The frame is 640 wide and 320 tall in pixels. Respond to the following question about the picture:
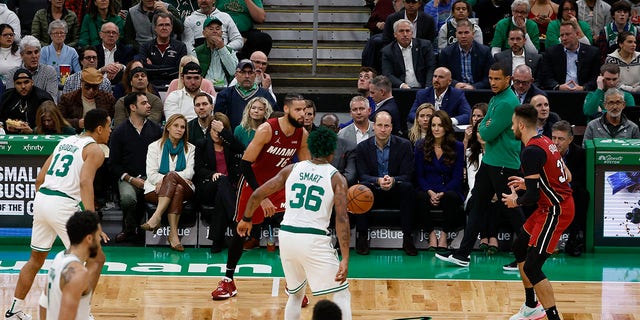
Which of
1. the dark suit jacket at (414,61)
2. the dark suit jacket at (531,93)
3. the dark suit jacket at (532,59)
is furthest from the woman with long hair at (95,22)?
the dark suit jacket at (531,93)

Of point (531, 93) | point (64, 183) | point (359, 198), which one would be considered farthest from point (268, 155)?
Answer: point (531, 93)

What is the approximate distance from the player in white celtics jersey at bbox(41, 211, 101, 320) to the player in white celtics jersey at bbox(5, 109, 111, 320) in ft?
6.35

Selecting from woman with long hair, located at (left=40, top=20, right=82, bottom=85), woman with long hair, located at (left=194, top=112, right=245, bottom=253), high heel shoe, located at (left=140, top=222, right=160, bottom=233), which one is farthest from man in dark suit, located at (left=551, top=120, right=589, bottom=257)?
woman with long hair, located at (left=40, top=20, right=82, bottom=85)

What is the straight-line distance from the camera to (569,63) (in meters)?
14.4

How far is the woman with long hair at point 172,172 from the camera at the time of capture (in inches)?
482

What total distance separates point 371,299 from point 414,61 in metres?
4.59

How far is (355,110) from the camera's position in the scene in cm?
1255

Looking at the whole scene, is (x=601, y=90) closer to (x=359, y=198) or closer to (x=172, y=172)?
(x=359, y=198)

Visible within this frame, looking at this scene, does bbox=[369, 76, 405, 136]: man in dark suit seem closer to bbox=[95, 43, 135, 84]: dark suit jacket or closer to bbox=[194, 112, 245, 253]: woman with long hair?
bbox=[194, 112, 245, 253]: woman with long hair

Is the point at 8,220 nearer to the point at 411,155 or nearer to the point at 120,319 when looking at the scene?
the point at 120,319

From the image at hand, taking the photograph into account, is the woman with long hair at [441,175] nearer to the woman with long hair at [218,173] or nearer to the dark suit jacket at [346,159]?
the dark suit jacket at [346,159]

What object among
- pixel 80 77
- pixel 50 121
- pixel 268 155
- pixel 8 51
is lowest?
pixel 268 155

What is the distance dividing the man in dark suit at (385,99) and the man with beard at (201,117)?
187cm

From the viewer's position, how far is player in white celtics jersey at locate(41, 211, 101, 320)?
7.04 meters
